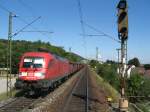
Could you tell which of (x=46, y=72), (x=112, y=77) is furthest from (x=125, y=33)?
(x=112, y=77)

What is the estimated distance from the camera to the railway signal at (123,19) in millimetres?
14602

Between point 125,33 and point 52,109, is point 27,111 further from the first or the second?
point 125,33

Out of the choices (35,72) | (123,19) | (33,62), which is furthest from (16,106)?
(123,19)

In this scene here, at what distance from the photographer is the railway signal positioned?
14.6 metres

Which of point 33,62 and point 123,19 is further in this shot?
point 33,62

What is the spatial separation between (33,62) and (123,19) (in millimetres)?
10307

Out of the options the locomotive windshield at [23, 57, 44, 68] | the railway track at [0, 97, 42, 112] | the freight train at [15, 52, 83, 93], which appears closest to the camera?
the railway track at [0, 97, 42, 112]

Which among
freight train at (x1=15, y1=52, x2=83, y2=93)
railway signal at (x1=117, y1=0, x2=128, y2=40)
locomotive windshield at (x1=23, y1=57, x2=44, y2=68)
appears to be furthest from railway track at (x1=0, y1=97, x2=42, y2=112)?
railway signal at (x1=117, y1=0, x2=128, y2=40)

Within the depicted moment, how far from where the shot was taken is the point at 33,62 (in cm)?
2341

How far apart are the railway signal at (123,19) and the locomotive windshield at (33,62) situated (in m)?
9.55

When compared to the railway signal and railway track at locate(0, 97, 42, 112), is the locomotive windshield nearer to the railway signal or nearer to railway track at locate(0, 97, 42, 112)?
railway track at locate(0, 97, 42, 112)

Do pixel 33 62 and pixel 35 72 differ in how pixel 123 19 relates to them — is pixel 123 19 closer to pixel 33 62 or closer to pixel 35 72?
pixel 35 72

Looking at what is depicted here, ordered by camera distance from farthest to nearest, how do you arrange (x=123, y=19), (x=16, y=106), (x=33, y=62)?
(x=33, y=62)
(x=16, y=106)
(x=123, y=19)

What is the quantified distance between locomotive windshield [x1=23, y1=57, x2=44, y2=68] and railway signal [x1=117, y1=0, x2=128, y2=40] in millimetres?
9546
